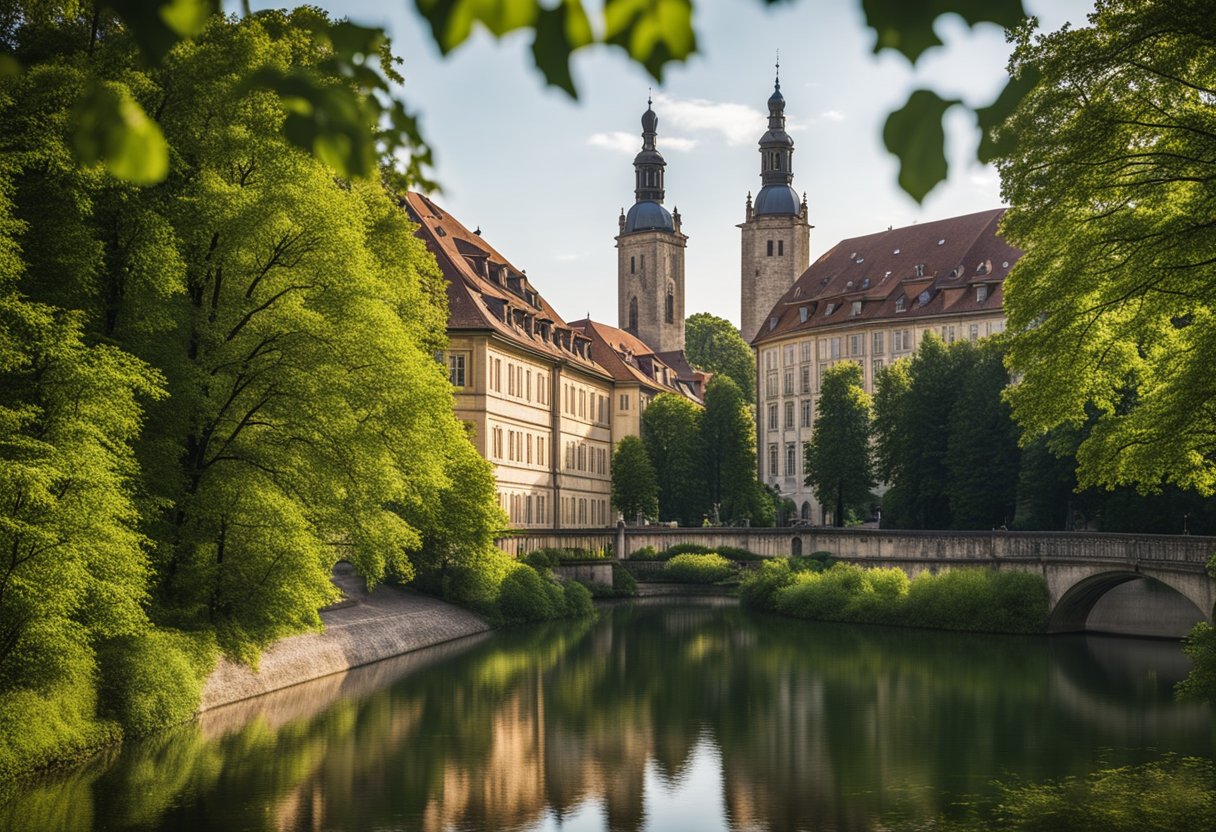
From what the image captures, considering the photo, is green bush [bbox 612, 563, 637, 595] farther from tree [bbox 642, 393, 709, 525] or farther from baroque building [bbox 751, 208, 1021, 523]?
baroque building [bbox 751, 208, 1021, 523]

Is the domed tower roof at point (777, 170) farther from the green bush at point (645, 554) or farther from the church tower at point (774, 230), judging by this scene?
the green bush at point (645, 554)

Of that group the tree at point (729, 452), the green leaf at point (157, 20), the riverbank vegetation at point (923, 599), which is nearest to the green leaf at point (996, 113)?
the green leaf at point (157, 20)

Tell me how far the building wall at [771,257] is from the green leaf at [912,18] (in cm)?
12334

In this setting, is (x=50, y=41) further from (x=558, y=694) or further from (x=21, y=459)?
(x=558, y=694)

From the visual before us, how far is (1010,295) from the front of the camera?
68.0ft

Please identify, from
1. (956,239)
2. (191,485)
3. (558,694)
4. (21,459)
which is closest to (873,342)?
(956,239)

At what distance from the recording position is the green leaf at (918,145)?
347 cm

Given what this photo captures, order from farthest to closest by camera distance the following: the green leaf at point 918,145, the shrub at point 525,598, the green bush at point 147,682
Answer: the shrub at point 525,598 → the green bush at point 147,682 → the green leaf at point 918,145

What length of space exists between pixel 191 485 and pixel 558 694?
9.38 meters

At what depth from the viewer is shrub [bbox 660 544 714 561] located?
228 feet

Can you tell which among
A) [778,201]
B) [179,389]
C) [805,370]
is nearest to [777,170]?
[778,201]

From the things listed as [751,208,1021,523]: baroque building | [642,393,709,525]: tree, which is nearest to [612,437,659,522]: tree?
[642,393,709,525]: tree

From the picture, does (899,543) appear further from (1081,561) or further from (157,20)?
(157,20)

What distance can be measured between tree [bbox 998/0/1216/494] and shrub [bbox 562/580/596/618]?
1379 inches
